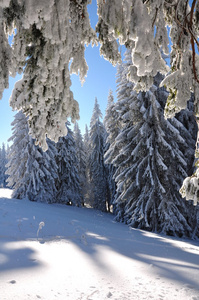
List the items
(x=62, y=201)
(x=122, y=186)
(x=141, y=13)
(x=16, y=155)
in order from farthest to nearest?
(x=62, y=201), (x=16, y=155), (x=122, y=186), (x=141, y=13)

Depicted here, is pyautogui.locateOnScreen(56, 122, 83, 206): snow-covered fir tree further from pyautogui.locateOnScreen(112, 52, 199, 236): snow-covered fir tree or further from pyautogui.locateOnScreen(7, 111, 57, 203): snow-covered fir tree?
pyautogui.locateOnScreen(112, 52, 199, 236): snow-covered fir tree

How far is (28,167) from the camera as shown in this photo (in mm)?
17750

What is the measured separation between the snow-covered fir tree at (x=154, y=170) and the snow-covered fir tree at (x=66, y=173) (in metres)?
10.4

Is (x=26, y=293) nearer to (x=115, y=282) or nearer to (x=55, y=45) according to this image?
(x=115, y=282)

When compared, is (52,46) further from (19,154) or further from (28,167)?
(19,154)

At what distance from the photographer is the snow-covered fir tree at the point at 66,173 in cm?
2203

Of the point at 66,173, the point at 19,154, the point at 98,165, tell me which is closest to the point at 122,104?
the point at 19,154

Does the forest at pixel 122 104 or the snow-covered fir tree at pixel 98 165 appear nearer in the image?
the forest at pixel 122 104

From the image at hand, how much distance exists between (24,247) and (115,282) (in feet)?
6.56

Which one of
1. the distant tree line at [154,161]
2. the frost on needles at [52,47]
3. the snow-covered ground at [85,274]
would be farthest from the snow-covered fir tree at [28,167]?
the frost on needles at [52,47]

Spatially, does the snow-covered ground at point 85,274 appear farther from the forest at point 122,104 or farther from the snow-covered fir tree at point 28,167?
the snow-covered fir tree at point 28,167

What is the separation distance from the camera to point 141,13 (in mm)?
1865

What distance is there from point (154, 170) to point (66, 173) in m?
12.8

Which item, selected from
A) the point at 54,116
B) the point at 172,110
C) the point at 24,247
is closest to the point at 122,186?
the point at 24,247
